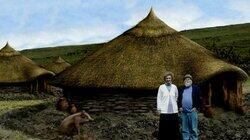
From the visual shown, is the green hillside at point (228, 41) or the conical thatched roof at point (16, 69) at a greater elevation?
the green hillside at point (228, 41)

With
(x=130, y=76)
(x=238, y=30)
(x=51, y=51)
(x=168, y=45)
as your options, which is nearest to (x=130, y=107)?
(x=130, y=76)

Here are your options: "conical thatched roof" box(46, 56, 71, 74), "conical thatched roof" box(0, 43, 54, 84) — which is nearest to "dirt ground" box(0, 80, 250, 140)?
"conical thatched roof" box(0, 43, 54, 84)

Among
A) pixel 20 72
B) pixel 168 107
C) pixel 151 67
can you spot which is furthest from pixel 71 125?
pixel 20 72

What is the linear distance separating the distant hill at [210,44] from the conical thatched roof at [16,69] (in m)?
32.5

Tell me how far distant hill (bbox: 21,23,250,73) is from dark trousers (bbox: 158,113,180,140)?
191 feet

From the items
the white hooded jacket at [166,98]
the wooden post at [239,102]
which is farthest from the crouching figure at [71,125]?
the wooden post at [239,102]

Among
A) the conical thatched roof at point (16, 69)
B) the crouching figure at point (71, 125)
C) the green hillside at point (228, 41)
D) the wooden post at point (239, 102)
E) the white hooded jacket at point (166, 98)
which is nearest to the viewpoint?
the white hooded jacket at point (166, 98)

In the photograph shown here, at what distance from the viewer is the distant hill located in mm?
88188

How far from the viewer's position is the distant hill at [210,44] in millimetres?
88188

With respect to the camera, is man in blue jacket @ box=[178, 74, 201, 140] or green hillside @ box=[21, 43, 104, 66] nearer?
man in blue jacket @ box=[178, 74, 201, 140]

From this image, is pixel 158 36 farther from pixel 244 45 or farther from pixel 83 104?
pixel 244 45

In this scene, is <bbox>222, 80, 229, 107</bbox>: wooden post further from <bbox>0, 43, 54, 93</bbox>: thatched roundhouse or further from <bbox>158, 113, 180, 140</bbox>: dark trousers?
<bbox>0, 43, 54, 93</bbox>: thatched roundhouse

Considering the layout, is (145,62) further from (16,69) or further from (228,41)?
(228,41)

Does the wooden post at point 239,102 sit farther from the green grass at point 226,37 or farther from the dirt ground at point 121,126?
the green grass at point 226,37
